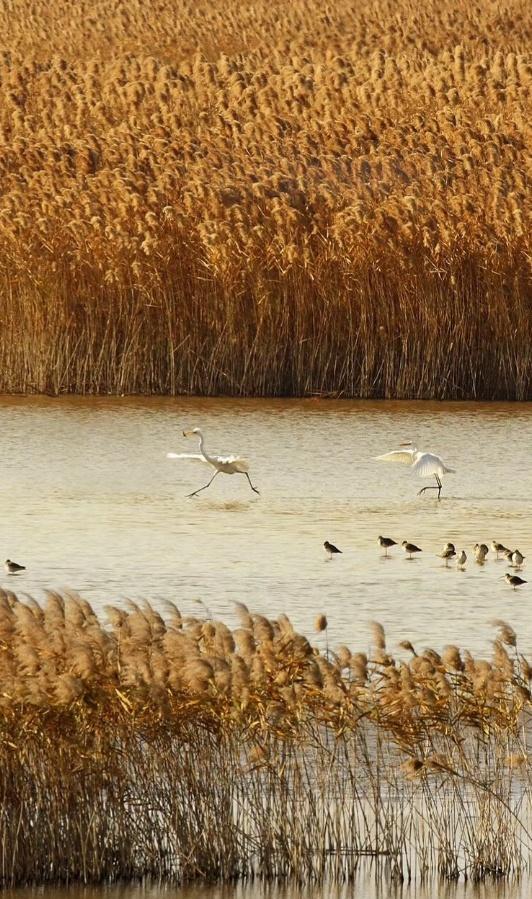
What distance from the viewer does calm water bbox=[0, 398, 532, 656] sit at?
33.3ft

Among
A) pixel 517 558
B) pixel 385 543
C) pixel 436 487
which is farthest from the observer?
pixel 436 487

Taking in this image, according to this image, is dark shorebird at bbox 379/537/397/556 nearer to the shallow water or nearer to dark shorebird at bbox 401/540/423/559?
dark shorebird at bbox 401/540/423/559

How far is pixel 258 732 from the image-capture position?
6.08 meters

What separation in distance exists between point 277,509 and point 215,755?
7511 mm

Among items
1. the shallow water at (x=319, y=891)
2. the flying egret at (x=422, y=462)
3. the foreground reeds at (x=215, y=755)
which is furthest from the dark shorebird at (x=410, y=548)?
the shallow water at (x=319, y=891)

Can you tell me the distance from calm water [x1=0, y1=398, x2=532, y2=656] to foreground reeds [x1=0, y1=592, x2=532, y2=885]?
2.45 metres

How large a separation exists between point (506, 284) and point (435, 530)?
24.4 ft

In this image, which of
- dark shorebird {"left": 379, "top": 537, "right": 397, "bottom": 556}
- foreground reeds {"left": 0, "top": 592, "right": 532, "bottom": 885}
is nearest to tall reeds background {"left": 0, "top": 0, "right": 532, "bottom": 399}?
dark shorebird {"left": 379, "top": 537, "right": 397, "bottom": 556}

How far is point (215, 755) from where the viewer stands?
609 cm

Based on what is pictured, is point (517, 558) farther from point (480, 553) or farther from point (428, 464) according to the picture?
point (428, 464)

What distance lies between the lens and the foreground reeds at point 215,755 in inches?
231

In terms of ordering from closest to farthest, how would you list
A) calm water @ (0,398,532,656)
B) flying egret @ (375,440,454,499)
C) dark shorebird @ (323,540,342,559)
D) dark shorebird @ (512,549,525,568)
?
calm water @ (0,398,532,656) → dark shorebird @ (512,549,525,568) → dark shorebird @ (323,540,342,559) → flying egret @ (375,440,454,499)

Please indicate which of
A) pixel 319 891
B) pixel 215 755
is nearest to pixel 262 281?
pixel 215 755

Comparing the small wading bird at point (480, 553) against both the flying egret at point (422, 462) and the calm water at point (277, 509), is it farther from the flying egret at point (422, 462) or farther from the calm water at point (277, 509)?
the flying egret at point (422, 462)
